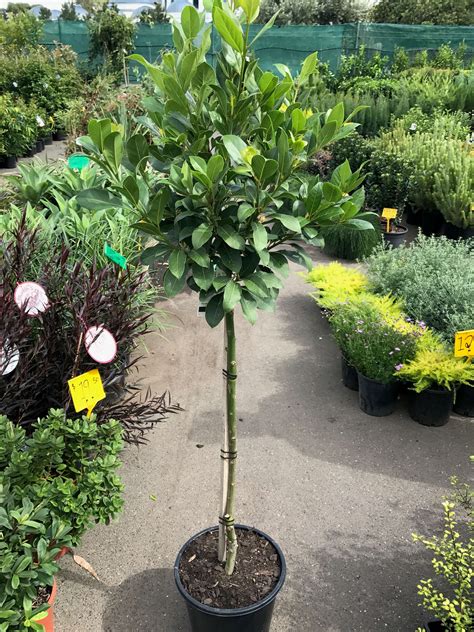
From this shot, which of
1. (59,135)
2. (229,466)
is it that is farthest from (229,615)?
(59,135)

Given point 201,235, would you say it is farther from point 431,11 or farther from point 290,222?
point 431,11

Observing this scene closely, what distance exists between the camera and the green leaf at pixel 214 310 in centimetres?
163

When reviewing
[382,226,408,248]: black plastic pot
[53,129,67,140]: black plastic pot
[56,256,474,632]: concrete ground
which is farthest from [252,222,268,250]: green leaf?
[53,129,67,140]: black plastic pot

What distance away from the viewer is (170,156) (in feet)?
5.17

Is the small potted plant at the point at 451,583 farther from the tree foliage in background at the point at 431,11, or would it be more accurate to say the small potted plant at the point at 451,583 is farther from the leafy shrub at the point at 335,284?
the tree foliage in background at the point at 431,11

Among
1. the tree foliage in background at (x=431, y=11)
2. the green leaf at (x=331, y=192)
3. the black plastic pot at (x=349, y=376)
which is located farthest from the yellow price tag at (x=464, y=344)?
the tree foliage in background at (x=431, y=11)

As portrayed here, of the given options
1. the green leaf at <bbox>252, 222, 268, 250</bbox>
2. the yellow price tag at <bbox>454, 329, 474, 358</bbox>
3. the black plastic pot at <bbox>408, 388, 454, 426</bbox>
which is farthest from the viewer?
the black plastic pot at <bbox>408, 388, 454, 426</bbox>

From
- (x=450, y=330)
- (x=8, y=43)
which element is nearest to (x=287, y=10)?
(x=8, y=43)

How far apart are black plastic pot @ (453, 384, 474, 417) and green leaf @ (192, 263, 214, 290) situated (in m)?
2.54

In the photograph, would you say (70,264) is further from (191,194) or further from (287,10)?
(287,10)

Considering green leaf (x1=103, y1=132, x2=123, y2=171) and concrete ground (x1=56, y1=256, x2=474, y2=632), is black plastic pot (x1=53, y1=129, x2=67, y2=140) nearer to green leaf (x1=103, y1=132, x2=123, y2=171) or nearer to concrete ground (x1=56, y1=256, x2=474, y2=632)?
concrete ground (x1=56, y1=256, x2=474, y2=632)

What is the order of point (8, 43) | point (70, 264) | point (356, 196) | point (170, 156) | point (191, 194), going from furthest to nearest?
point (8, 43) < point (70, 264) < point (356, 196) < point (170, 156) < point (191, 194)

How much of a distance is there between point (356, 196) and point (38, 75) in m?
12.6

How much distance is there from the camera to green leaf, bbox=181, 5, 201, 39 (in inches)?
57.3
